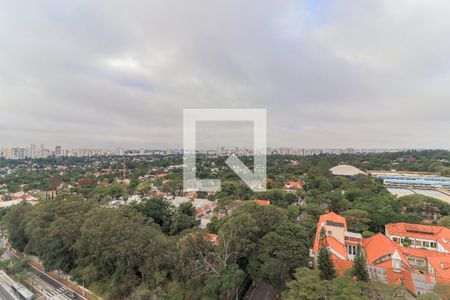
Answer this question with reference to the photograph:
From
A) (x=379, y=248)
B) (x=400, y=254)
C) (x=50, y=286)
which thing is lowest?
(x=50, y=286)

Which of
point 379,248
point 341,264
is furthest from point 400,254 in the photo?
point 341,264

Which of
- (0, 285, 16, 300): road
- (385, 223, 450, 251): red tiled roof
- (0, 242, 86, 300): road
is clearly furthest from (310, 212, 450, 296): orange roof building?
(0, 285, 16, 300): road

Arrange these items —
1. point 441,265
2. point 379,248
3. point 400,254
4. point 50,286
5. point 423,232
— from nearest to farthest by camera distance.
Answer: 1. point 400,254
2. point 441,265
3. point 379,248
4. point 50,286
5. point 423,232

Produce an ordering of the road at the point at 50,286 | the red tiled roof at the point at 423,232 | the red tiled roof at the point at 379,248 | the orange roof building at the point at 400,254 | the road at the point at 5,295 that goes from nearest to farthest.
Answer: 1. the orange roof building at the point at 400,254
2. the red tiled roof at the point at 379,248
3. the road at the point at 50,286
4. the road at the point at 5,295
5. the red tiled roof at the point at 423,232

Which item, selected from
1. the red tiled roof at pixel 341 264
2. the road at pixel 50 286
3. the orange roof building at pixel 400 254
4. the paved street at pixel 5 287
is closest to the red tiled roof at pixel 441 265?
the orange roof building at pixel 400 254

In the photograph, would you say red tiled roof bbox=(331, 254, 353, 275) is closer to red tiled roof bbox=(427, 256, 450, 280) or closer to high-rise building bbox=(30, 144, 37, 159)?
red tiled roof bbox=(427, 256, 450, 280)

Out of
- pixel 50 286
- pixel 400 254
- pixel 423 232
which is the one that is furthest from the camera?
pixel 423 232

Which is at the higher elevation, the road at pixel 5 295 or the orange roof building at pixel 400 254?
the orange roof building at pixel 400 254

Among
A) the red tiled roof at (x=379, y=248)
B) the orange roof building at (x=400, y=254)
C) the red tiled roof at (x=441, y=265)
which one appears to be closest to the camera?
the orange roof building at (x=400, y=254)

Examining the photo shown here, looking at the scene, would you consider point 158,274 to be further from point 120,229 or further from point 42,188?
point 42,188

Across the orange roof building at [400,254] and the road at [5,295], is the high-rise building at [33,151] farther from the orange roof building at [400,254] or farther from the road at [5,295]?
the orange roof building at [400,254]

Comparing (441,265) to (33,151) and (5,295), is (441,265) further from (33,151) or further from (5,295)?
(33,151)

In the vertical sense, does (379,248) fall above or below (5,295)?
above
